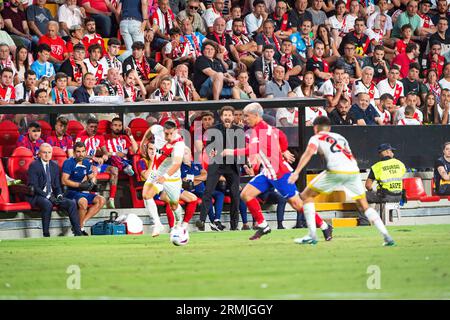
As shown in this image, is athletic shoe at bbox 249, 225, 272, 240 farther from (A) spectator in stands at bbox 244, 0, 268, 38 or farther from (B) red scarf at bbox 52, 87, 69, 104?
(A) spectator in stands at bbox 244, 0, 268, 38

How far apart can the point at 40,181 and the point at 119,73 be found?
3.10m

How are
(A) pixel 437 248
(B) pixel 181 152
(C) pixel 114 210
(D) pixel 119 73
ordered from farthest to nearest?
(D) pixel 119 73 < (C) pixel 114 210 < (B) pixel 181 152 < (A) pixel 437 248

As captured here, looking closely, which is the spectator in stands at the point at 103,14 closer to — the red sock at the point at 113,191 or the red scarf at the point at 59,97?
the red scarf at the point at 59,97

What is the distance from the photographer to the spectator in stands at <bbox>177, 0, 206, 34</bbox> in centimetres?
2045

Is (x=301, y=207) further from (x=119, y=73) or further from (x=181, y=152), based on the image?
(x=119, y=73)

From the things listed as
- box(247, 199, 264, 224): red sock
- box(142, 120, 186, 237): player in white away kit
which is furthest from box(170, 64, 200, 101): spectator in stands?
box(247, 199, 264, 224): red sock

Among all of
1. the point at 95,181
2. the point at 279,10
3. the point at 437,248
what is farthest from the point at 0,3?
the point at 437,248

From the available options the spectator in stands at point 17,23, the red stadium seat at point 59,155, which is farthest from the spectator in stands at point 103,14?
the red stadium seat at point 59,155

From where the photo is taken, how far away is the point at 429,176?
19422mm

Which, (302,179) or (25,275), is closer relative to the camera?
(25,275)

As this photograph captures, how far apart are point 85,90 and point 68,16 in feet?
7.89

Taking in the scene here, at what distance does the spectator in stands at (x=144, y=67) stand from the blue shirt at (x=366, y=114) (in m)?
3.50

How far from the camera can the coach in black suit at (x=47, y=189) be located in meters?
16.0
